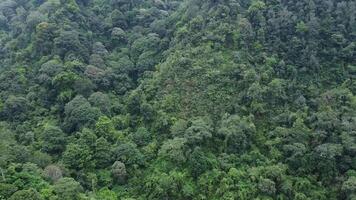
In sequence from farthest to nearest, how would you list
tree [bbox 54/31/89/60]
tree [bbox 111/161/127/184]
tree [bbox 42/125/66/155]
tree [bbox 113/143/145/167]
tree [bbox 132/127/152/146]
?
tree [bbox 54/31/89/60], tree [bbox 132/127/152/146], tree [bbox 42/125/66/155], tree [bbox 113/143/145/167], tree [bbox 111/161/127/184]

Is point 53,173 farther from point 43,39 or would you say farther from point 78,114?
point 43,39

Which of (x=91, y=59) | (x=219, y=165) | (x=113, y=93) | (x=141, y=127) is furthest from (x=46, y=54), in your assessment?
(x=219, y=165)

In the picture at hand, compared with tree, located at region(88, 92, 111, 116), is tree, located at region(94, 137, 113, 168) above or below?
below

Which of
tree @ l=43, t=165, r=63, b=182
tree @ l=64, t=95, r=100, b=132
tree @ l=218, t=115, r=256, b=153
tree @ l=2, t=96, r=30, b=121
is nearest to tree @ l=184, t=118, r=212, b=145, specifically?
tree @ l=218, t=115, r=256, b=153

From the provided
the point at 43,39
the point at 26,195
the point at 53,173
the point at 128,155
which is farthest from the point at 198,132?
the point at 43,39

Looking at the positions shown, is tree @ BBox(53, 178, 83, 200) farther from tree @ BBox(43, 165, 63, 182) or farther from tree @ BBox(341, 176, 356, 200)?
tree @ BBox(341, 176, 356, 200)

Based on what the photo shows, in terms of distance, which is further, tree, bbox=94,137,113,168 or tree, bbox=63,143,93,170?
tree, bbox=94,137,113,168
